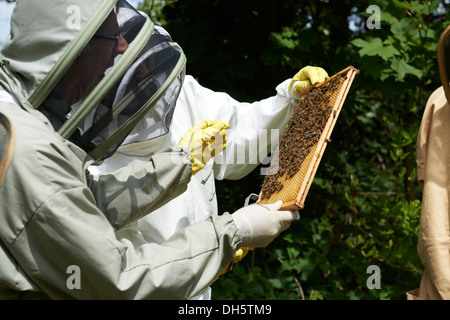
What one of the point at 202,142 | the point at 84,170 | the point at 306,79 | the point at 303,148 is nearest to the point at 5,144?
the point at 84,170

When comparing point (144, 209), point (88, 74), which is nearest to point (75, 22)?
point (88, 74)

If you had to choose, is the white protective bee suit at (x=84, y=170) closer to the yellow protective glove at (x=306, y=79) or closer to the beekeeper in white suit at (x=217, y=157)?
the beekeeper in white suit at (x=217, y=157)

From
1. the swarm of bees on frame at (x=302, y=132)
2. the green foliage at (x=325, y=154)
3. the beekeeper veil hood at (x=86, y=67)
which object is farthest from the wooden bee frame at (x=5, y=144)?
the green foliage at (x=325, y=154)

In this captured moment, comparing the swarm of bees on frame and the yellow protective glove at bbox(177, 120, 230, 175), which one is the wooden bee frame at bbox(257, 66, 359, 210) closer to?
the swarm of bees on frame

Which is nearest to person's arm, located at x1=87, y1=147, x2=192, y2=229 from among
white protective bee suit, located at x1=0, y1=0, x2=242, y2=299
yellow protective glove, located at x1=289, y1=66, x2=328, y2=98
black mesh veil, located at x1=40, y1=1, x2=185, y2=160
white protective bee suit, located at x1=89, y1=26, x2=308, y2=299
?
white protective bee suit, located at x1=0, y1=0, x2=242, y2=299

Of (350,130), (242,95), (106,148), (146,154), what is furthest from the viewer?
(350,130)

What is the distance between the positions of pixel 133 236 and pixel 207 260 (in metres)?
0.53

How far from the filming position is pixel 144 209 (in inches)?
76.5

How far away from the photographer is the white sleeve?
104 inches

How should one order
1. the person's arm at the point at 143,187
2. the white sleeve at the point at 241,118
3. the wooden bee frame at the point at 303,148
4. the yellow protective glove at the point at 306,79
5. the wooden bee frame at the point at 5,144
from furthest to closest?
the white sleeve at the point at 241,118 → the yellow protective glove at the point at 306,79 → the wooden bee frame at the point at 303,148 → the person's arm at the point at 143,187 → the wooden bee frame at the point at 5,144

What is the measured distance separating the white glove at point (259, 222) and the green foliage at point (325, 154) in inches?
65.7

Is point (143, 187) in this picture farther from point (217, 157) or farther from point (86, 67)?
point (217, 157)

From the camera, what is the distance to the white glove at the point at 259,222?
74.5 inches

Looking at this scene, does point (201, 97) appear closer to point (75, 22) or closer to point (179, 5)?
point (75, 22)
